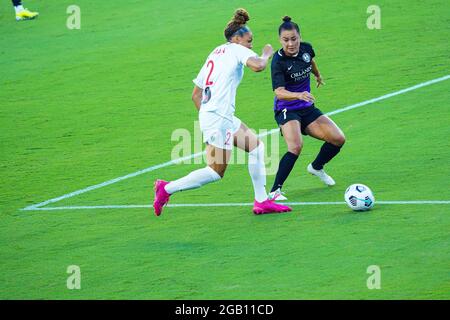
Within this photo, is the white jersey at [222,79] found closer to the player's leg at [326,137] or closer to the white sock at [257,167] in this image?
the white sock at [257,167]

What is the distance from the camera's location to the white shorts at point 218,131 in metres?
11.1

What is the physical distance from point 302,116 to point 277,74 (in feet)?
2.38

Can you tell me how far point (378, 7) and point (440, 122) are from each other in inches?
283

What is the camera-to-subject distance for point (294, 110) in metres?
12.2

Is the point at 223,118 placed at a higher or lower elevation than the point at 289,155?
higher

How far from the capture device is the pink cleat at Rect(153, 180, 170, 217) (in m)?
11.3

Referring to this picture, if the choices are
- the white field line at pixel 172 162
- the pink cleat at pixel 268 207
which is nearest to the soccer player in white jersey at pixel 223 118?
the pink cleat at pixel 268 207

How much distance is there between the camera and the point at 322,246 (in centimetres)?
1005

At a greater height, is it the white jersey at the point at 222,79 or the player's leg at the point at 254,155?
the white jersey at the point at 222,79

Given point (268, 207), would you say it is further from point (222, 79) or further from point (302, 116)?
point (222, 79)

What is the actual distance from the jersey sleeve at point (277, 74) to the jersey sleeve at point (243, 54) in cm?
96

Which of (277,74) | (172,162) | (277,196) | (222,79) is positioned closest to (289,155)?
(277,196)

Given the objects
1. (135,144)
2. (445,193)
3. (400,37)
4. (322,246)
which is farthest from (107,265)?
(400,37)

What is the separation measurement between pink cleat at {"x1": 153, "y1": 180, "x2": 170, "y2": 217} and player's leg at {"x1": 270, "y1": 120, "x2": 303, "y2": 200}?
1361 mm
